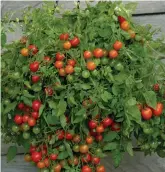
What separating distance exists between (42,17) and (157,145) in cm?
50

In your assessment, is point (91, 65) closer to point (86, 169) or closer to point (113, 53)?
point (113, 53)

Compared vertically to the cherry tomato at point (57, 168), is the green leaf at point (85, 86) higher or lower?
higher

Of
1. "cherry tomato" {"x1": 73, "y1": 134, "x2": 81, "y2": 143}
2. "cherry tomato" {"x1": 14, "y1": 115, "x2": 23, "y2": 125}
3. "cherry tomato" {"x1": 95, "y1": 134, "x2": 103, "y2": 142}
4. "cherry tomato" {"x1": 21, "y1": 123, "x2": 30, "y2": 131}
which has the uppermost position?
"cherry tomato" {"x1": 14, "y1": 115, "x2": 23, "y2": 125}

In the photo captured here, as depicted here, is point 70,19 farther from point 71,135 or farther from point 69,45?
point 71,135

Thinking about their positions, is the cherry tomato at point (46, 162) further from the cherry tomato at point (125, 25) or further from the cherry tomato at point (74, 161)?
the cherry tomato at point (125, 25)

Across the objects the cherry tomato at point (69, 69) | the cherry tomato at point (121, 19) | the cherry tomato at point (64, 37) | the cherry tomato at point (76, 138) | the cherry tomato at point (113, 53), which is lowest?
the cherry tomato at point (76, 138)

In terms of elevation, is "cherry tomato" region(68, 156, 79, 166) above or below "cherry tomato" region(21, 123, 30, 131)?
below

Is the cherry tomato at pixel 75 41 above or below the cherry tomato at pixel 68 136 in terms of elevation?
above

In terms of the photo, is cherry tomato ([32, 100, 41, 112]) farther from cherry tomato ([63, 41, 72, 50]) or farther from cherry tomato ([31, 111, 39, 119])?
cherry tomato ([63, 41, 72, 50])

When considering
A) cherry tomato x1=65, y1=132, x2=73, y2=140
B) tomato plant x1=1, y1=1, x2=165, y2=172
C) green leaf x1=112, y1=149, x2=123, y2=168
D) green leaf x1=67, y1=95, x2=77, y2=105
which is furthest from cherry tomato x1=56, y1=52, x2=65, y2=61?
green leaf x1=112, y1=149, x2=123, y2=168

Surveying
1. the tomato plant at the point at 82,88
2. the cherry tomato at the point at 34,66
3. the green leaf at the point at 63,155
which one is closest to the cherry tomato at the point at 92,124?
the tomato plant at the point at 82,88

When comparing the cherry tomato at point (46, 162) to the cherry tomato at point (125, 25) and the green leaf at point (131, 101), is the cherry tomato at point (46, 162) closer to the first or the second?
the green leaf at point (131, 101)

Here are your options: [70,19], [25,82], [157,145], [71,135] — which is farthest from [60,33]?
[157,145]

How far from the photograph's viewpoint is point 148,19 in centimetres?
162
